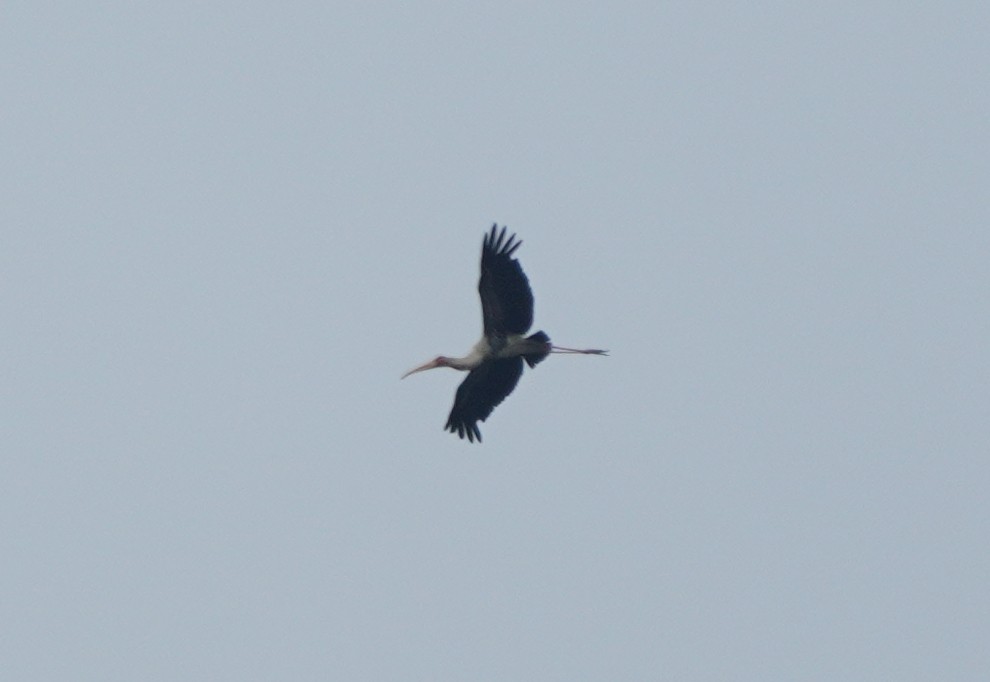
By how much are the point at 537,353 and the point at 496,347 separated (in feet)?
2.04

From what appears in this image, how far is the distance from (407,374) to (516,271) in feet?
13.0

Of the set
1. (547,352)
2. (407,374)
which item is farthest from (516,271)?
(407,374)

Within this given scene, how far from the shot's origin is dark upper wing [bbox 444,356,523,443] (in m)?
32.5

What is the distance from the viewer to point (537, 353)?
105 ft

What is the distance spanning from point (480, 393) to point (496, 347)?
1434 millimetres

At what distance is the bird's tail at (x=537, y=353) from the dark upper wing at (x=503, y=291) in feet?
0.59

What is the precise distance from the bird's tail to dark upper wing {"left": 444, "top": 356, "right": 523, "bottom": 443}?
0.63 ft

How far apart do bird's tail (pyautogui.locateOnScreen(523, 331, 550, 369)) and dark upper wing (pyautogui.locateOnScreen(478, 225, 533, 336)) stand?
7.0 inches

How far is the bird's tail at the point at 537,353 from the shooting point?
31.6 meters

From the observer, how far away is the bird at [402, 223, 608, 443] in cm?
3077

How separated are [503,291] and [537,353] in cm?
134

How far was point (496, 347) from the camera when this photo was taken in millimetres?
31844

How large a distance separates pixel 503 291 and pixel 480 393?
2.53 metres

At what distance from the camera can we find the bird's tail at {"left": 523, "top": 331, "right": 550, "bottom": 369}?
3161 cm
